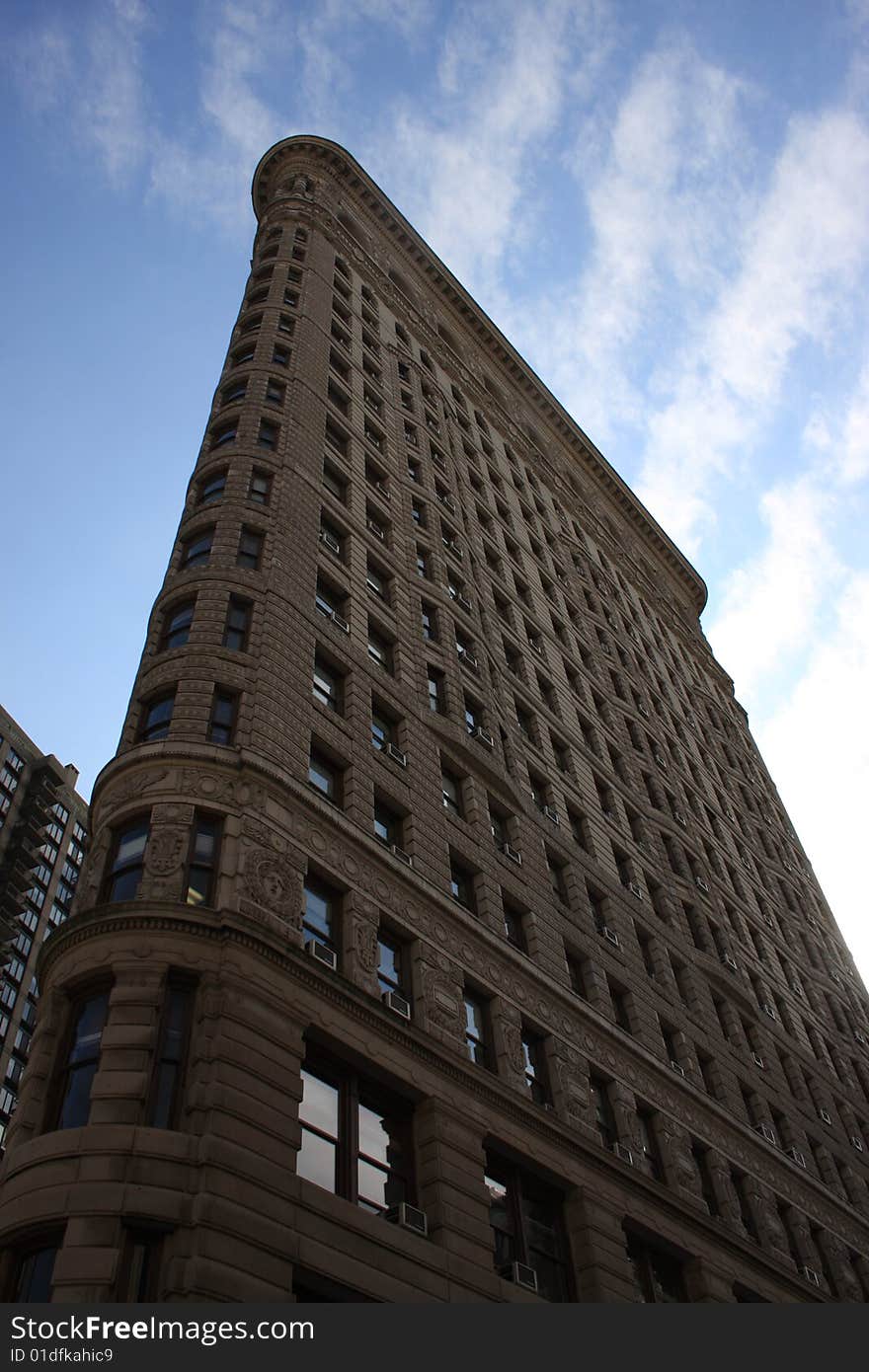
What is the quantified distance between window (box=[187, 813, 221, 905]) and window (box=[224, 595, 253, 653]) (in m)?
5.78

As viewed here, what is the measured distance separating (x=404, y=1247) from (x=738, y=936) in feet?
107

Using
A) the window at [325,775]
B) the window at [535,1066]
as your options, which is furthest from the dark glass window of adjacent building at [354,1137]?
the window at [325,775]

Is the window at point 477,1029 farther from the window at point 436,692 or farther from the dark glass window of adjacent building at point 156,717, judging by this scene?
the window at point 436,692

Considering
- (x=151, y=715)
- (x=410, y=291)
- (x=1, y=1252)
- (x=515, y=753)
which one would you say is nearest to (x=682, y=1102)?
(x=515, y=753)

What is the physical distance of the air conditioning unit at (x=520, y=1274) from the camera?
71.9ft

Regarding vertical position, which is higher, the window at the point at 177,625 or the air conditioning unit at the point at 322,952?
the window at the point at 177,625

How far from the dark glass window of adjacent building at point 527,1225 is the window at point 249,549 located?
16283mm

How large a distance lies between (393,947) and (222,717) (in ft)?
21.1

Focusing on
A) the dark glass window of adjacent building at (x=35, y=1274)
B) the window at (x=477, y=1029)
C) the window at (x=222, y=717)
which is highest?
the window at (x=222, y=717)

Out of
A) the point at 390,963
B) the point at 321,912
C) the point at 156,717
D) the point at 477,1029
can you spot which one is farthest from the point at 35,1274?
the point at 156,717

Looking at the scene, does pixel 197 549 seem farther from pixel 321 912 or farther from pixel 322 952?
pixel 322 952

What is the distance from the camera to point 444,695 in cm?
3553

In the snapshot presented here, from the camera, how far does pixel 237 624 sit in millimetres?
29031

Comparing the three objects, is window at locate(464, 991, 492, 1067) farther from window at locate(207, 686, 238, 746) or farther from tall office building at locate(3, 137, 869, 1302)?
window at locate(207, 686, 238, 746)
